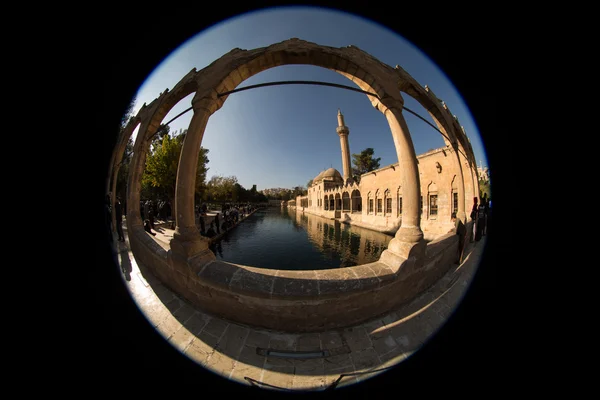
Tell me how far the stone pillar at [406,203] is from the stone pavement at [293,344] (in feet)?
2.56

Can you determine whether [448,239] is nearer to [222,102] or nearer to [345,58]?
[345,58]

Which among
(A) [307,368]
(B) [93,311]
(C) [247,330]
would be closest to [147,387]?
(B) [93,311]

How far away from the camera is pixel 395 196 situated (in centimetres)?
1310

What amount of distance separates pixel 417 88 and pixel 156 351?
23.8 ft

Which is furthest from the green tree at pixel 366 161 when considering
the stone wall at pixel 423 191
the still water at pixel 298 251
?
the still water at pixel 298 251

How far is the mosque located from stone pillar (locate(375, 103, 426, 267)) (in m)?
7.56

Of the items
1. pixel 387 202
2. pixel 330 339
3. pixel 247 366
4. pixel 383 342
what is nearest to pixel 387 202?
pixel 387 202

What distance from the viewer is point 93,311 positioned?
1392 millimetres

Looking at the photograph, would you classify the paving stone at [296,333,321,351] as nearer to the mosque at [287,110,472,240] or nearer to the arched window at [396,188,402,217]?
the mosque at [287,110,472,240]

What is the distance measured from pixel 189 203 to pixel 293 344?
2.61 m

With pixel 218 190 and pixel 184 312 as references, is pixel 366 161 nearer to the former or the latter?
pixel 218 190

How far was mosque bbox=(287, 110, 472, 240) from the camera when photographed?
9719 millimetres

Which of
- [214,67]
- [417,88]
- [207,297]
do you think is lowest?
[207,297]

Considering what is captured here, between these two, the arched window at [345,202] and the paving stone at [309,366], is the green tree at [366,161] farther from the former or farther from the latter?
the paving stone at [309,366]
